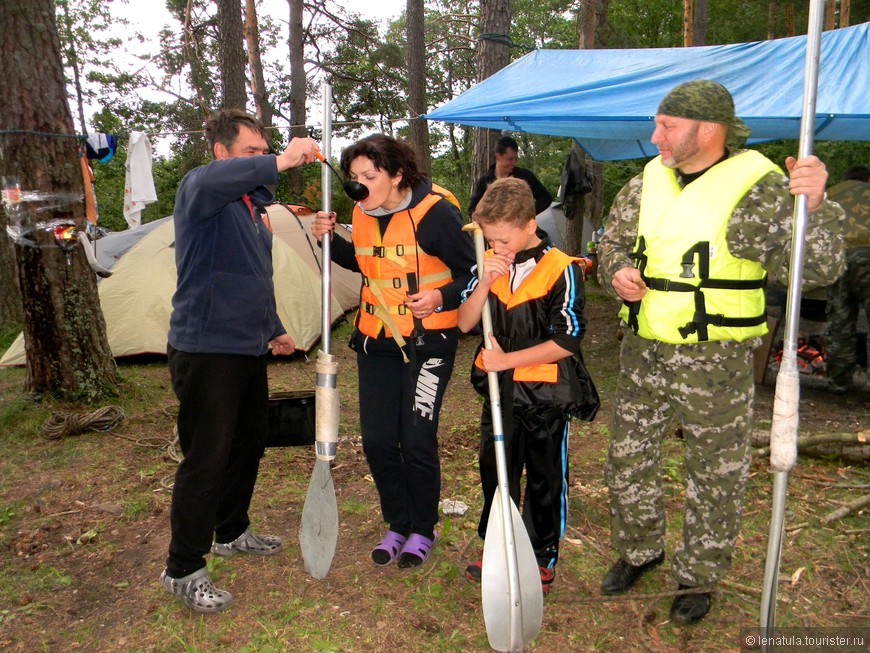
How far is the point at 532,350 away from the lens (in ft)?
8.87

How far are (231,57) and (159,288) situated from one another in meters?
5.15

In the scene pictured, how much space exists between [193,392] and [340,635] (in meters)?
1.15

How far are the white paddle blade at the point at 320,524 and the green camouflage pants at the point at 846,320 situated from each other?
204 inches

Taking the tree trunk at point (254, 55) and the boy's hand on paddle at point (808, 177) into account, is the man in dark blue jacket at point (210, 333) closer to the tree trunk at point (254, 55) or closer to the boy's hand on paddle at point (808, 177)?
the boy's hand on paddle at point (808, 177)

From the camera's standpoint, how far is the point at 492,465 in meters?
2.89

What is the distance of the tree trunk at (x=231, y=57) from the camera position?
34.8 ft

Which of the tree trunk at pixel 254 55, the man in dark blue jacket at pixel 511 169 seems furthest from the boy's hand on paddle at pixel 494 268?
the tree trunk at pixel 254 55

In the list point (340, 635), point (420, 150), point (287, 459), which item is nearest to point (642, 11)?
point (420, 150)

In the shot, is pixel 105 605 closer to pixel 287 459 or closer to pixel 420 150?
pixel 287 459

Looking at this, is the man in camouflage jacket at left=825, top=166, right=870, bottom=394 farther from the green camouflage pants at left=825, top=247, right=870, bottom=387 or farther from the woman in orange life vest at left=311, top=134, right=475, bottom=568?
the woman in orange life vest at left=311, top=134, right=475, bottom=568

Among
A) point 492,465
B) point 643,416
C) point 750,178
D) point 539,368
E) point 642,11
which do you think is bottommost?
point 492,465

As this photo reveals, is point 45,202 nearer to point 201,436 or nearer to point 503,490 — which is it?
point 201,436

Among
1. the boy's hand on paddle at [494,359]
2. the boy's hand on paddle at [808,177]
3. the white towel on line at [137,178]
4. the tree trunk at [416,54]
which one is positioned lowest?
the boy's hand on paddle at [494,359]

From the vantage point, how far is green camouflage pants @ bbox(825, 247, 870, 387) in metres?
6.11
